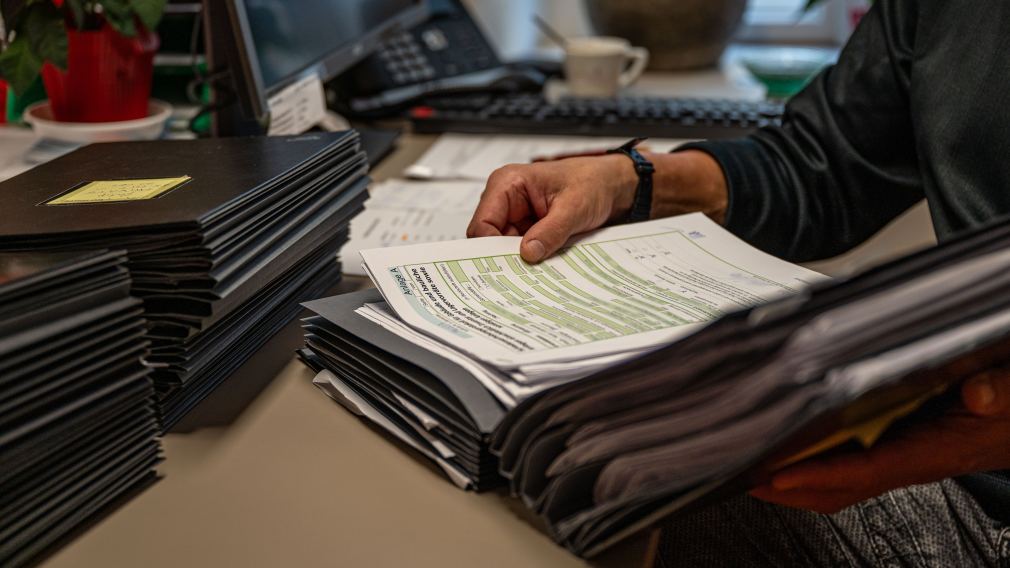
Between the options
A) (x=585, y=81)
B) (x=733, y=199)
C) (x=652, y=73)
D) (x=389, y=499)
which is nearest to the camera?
(x=389, y=499)

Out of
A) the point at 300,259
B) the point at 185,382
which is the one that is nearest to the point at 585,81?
the point at 300,259

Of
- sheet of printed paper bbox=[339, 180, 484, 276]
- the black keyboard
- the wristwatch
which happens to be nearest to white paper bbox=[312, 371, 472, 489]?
sheet of printed paper bbox=[339, 180, 484, 276]

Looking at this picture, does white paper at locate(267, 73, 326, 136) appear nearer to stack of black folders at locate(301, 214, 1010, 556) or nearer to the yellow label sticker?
the yellow label sticker

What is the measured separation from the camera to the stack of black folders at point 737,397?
384mm

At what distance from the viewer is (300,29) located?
1.03 m

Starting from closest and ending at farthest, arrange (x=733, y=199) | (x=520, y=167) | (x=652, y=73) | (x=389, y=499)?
(x=389, y=499) → (x=520, y=167) → (x=733, y=199) → (x=652, y=73)

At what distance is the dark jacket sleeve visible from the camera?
91cm

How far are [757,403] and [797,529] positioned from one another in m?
0.34

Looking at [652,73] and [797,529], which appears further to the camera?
[652,73]

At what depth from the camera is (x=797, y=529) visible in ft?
2.23

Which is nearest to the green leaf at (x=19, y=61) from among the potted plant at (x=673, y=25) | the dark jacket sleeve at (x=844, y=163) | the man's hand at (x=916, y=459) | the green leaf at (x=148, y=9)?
the green leaf at (x=148, y=9)

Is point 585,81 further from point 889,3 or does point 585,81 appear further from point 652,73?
point 889,3

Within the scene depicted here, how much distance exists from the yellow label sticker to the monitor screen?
330mm

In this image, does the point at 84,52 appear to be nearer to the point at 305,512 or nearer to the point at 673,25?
the point at 305,512
